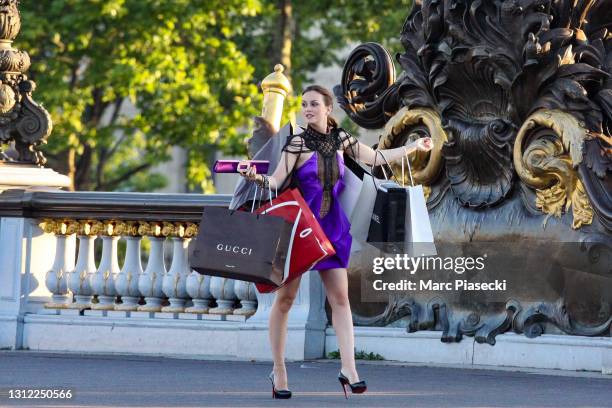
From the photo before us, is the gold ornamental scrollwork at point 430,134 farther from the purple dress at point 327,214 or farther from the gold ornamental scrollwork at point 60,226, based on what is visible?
the purple dress at point 327,214

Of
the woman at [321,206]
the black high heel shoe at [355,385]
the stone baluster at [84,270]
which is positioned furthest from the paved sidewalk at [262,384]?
the stone baluster at [84,270]

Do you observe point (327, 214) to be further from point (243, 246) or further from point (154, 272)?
point (154, 272)

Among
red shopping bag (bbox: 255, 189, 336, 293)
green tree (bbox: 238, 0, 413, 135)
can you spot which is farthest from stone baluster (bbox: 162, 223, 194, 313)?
green tree (bbox: 238, 0, 413, 135)

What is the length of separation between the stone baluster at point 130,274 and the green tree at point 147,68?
19.6 meters

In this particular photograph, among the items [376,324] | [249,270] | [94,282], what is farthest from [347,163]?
[94,282]

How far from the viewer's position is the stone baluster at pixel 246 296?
13836mm

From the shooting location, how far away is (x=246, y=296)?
1387 centimetres

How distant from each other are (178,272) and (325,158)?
3.86 metres

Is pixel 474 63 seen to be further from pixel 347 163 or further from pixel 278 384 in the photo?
pixel 278 384

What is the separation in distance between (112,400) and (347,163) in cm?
196

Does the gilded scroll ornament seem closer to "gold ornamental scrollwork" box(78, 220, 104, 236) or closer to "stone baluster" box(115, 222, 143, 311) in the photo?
"stone baluster" box(115, 222, 143, 311)

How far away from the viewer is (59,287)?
14.6 m

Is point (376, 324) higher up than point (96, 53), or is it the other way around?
point (96, 53)

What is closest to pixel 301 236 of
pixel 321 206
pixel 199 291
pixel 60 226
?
pixel 321 206
